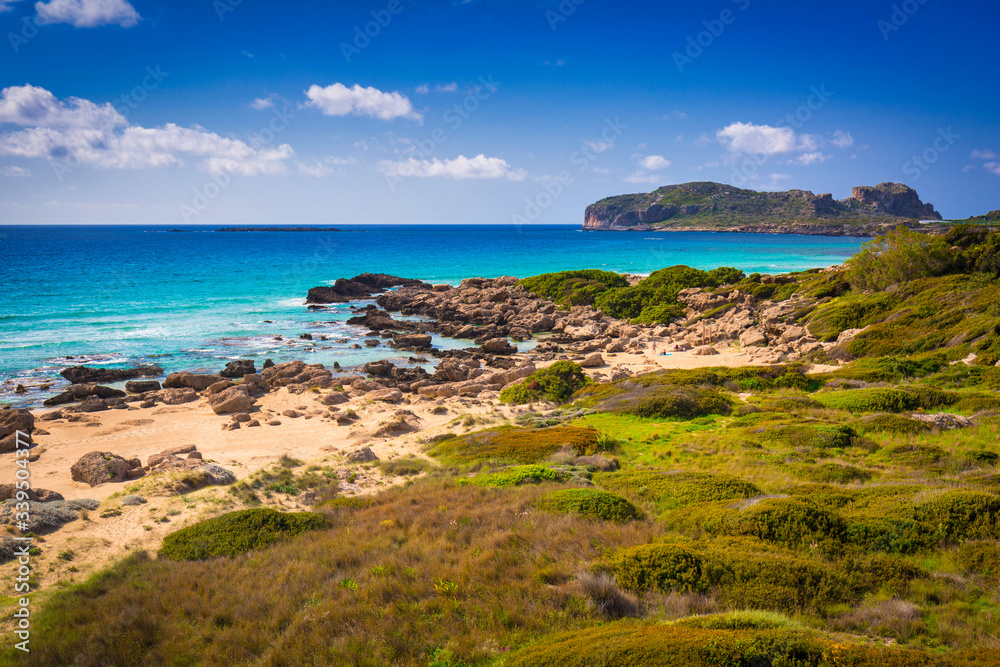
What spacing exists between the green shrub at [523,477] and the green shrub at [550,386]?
38.7 ft

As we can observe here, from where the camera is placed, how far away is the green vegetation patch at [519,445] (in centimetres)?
1555

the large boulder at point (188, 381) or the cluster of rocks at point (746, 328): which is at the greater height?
the cluster of rocks at point (746, 328)

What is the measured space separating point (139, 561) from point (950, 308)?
35440mm

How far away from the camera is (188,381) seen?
2884 cm

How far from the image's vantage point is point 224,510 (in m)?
13.0

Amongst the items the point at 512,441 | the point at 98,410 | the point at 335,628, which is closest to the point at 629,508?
the point at 335,628

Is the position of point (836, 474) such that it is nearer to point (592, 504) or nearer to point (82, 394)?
point (592, 504)

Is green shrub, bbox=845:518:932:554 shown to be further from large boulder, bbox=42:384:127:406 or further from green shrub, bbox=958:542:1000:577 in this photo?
large boulder, bbox=42:384:127:406

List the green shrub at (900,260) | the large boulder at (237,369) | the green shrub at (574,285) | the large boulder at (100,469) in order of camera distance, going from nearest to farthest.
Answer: the large boulder at (100,469), the large boulder at (237,369), the green shrub at (900,260), the green shrub at (574,285)

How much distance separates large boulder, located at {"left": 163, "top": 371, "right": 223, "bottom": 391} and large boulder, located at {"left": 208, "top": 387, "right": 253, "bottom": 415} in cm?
347

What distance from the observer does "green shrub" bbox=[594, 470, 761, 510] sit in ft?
34.7

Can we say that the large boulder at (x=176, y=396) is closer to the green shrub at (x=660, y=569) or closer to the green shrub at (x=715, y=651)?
the green shrub at (x=660, y=569)

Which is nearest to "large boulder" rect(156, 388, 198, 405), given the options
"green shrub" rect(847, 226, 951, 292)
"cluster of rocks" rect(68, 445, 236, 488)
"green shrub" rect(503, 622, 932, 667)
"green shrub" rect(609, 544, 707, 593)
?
"cluster of rocks" rect(68, 445, 236, 488)

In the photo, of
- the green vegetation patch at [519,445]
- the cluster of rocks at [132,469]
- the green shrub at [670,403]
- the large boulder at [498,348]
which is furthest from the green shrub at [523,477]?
the large boulder at [498,348]
